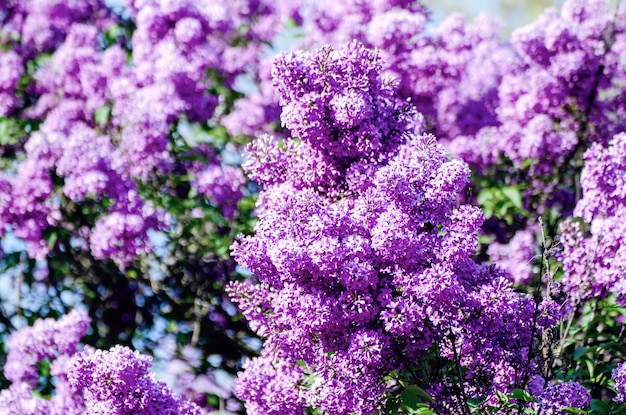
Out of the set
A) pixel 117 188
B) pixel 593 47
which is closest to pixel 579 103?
pixel 593 47

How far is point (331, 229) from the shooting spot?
4.01 metres

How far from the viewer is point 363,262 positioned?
13.0 feet

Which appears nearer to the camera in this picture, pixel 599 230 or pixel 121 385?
pixel 121 385

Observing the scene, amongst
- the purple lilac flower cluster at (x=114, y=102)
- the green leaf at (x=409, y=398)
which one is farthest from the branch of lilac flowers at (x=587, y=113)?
the green leaf at (x=409, y=398)

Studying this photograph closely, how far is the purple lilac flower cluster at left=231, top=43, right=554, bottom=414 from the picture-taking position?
3.97 meters

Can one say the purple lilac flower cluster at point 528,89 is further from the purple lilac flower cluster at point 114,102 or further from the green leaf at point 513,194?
the purple lilac flower cluster at point 114,102

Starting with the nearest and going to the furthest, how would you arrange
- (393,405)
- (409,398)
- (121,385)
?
(409,398), (393,405), (121,385)

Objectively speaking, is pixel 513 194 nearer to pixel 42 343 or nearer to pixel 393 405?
pixel 393 405

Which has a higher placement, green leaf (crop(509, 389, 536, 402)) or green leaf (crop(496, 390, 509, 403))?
green leaf (crop(496, 390, 509, 403))

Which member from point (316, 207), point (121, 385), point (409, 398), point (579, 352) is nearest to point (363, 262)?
point (316, 207)

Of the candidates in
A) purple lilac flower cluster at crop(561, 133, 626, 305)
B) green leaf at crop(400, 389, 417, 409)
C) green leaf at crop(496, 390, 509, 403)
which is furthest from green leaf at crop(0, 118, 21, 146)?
green leaf at crop(496, 390, 509, 403)

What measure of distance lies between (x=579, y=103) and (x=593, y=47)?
1.44 ft

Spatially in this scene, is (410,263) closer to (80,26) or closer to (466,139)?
(466,139)

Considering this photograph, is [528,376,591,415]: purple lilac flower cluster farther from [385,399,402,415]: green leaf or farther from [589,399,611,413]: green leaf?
[385,399,402,415]: green leaf
